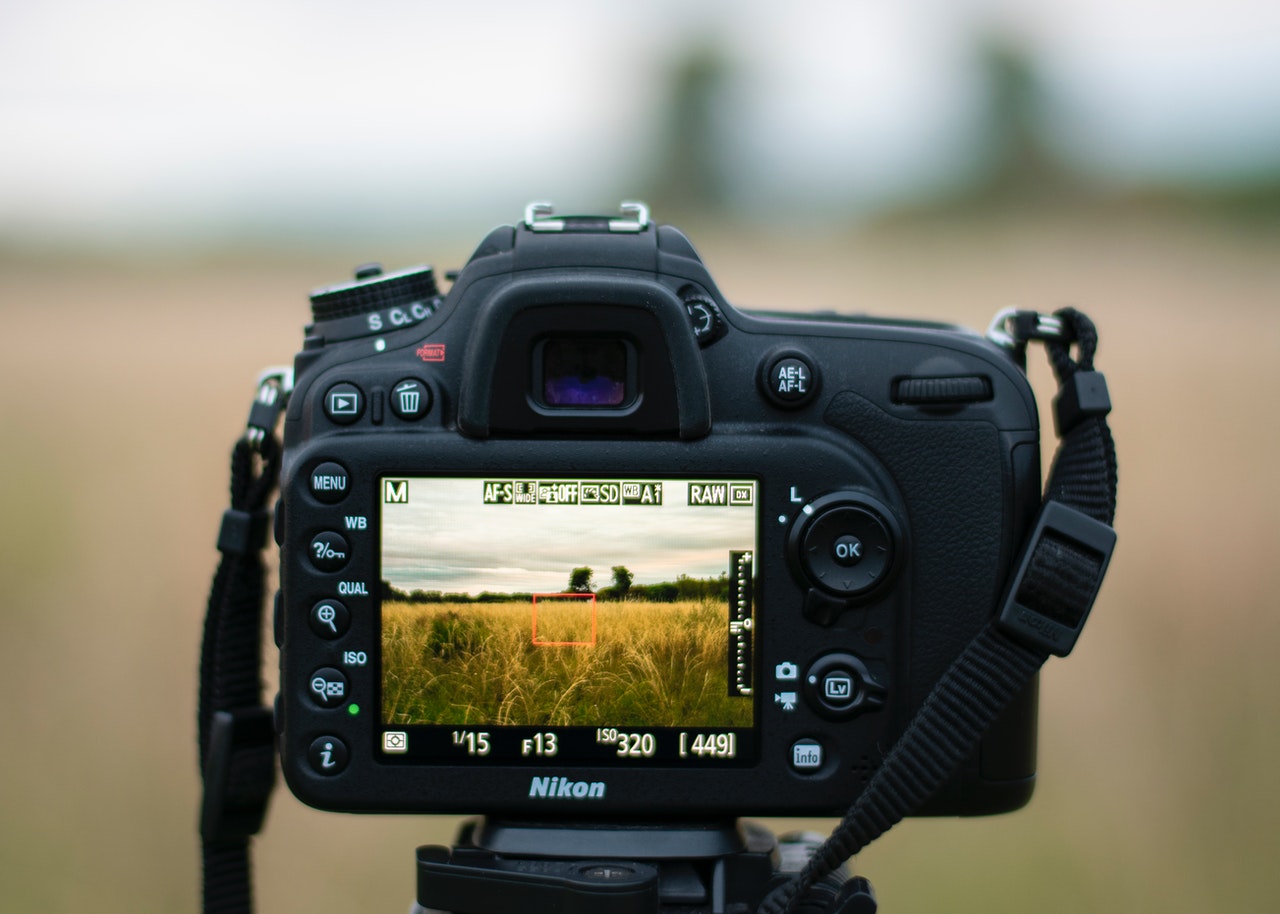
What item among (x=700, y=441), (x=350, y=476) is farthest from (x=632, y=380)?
(x=350, y=476)

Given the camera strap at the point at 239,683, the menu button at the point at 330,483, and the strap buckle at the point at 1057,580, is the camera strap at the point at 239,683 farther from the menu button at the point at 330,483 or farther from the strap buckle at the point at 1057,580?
the strap buckle at the point at 1057,580

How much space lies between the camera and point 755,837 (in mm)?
878

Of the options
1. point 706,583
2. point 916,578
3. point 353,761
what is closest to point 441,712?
point 353,761

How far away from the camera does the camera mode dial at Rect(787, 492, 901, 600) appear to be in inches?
30.7

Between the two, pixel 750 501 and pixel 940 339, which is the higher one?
pixel 940 339

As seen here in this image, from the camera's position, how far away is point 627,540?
0.78 metres

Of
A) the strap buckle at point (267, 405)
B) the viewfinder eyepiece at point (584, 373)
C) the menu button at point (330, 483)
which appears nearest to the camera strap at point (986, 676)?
the viewfinder eyepiece at point (584, 373)

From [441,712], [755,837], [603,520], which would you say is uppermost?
[603,520]

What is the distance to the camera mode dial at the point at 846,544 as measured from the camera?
779 mm

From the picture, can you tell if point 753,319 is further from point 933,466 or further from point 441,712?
point 441,712

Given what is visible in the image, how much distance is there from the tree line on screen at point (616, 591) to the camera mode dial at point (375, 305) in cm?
18

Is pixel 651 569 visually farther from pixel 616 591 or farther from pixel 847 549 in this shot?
pixel 847 549

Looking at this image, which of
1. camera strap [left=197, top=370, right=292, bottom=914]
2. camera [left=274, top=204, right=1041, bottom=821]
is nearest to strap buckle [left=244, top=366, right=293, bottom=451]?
camera strap [left=197, top=370, right=292, bottom=914]

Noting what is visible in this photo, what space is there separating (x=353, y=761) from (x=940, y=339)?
48 centimetres
